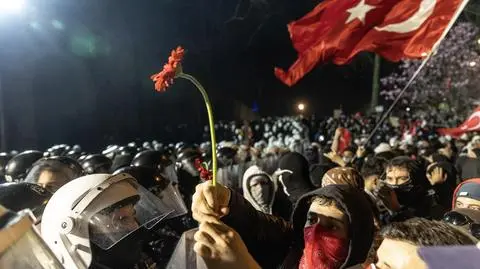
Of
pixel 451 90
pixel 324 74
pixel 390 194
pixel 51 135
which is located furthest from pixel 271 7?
pixel 390 194

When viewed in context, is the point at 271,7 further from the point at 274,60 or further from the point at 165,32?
the point at 165,32

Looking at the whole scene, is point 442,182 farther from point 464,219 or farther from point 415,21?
point 464,219

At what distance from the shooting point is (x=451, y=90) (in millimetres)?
27953

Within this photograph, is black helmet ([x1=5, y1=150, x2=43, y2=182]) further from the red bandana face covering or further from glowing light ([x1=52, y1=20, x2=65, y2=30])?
glowing light ([x1=52, y1=20, x2=65, y2=30])

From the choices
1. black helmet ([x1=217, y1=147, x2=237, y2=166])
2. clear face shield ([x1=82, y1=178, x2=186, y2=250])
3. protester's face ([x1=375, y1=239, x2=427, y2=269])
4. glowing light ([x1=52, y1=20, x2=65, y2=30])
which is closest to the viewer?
protester's face ([x1=375, y1=239, x2=427, y2=269])

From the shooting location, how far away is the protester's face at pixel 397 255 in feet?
5.18

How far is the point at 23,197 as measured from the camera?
3.23 m

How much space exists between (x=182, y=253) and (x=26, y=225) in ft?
2.61

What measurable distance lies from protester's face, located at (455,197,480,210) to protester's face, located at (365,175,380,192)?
1001 mm

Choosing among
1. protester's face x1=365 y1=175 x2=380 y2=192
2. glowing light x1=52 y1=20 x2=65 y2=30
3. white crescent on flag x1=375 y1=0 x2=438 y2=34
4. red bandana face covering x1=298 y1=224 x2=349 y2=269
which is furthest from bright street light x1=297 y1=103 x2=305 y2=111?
red bandana face covering x1=298 y1=224 x2=349 y2=269

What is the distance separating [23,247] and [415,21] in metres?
7.25

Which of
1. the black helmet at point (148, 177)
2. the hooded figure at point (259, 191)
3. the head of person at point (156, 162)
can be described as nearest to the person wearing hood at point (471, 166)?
the hooded figure at point (259, 191)

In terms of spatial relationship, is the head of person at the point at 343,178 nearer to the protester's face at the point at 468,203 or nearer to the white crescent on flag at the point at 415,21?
the protester's face at the point at 468,203

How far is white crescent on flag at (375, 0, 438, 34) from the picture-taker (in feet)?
24.2
